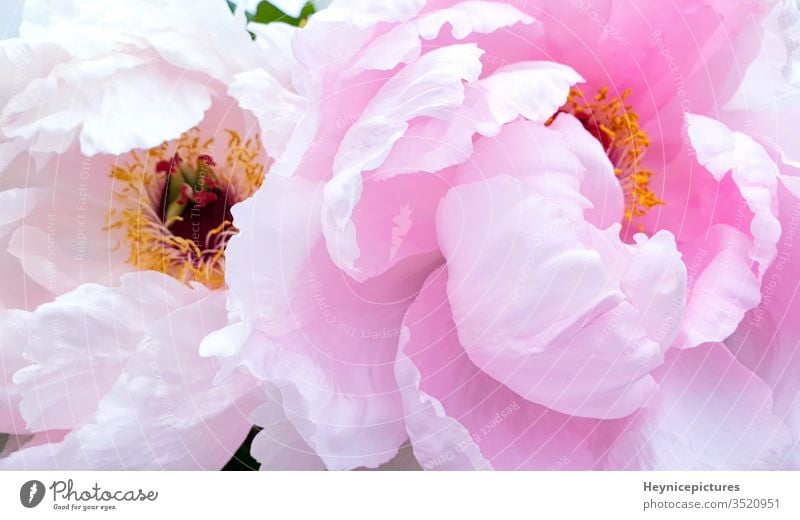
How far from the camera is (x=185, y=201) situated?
0.51 meters

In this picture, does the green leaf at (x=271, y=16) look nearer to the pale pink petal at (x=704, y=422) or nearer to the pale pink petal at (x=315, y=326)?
the pale pink petal at (x=315, y=326)

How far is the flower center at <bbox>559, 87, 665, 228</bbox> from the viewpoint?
496mm

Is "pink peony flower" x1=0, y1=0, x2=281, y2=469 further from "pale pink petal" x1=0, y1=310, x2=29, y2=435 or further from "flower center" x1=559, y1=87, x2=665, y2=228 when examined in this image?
"flower center" x1=559, y1=87, x2=665, y2=228

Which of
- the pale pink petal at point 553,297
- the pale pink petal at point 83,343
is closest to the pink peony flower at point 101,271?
the pale pink petal at point 83,343

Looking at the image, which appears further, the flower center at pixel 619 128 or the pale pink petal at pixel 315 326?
the flower center at pixel 619 128

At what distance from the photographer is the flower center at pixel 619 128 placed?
50cm

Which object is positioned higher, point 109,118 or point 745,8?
point 745,8

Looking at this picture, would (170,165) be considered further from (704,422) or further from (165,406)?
(704,422)

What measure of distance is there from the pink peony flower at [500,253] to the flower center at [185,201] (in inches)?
3.5

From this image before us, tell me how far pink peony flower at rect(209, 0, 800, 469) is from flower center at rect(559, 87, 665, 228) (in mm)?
19
